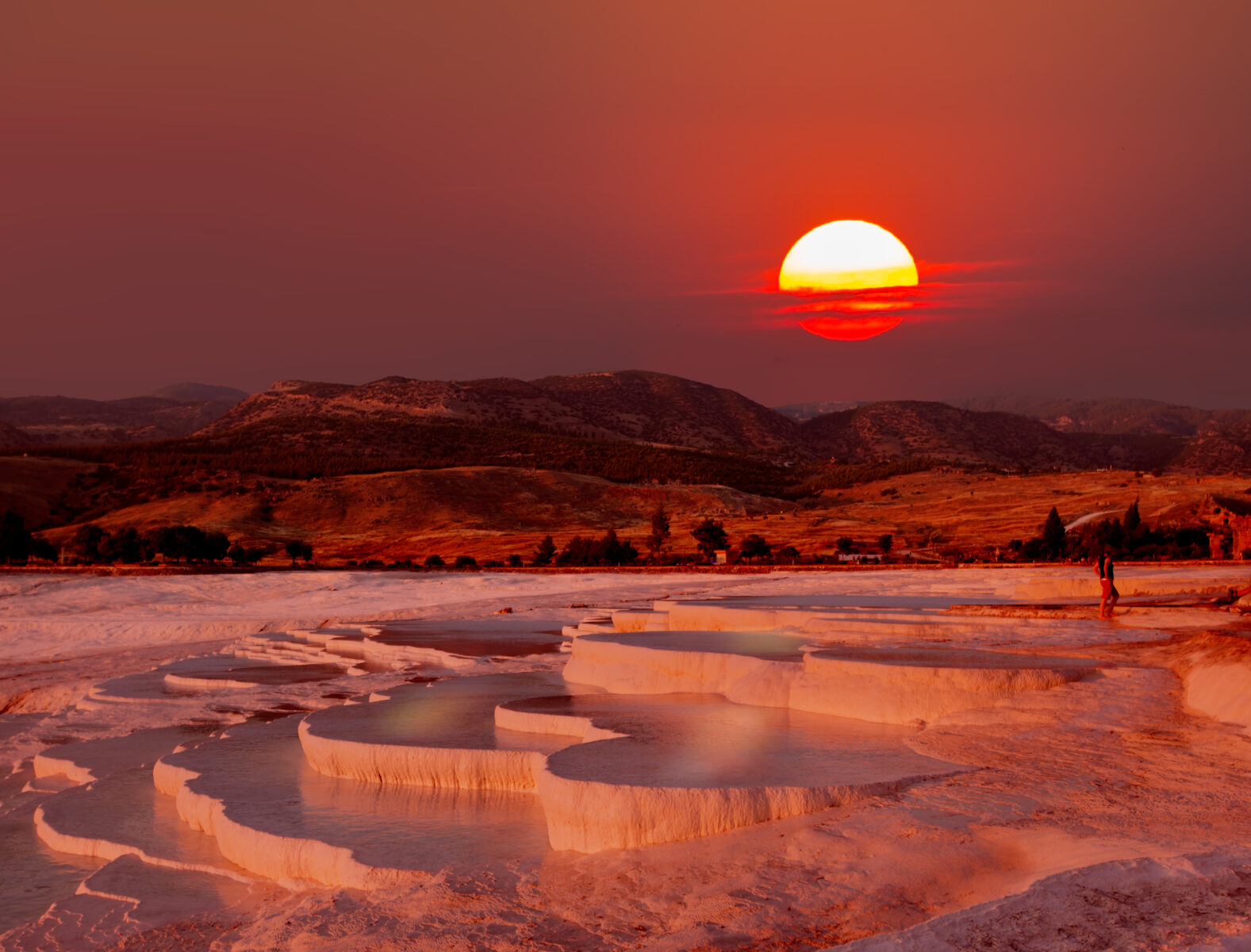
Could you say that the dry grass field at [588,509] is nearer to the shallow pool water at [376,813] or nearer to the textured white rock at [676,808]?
the shallow pool water at [376,813]

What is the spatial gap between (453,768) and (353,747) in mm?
1159

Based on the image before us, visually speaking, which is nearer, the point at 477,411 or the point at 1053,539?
the point at 1053,539

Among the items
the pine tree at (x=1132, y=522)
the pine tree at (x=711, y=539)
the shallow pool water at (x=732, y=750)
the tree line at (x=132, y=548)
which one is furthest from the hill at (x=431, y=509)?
the shallow pool water at (x=732, y=750)

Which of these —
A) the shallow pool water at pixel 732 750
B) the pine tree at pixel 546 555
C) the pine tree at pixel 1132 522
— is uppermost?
Answer: the shallow pool water at pixel 732 750

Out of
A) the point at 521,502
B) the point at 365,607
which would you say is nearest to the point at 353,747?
→ the point at 365,607

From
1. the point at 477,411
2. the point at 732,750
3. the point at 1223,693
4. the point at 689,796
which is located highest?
the point at 477,411

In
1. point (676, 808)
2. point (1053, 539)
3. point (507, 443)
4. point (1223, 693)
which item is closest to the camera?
point (676, 808)

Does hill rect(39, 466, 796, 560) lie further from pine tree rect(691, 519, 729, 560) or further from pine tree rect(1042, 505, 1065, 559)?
pine tree rect(1042, 505, 1065, 559)

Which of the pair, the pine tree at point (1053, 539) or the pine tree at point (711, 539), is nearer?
the pine tree at point (1053, 539)

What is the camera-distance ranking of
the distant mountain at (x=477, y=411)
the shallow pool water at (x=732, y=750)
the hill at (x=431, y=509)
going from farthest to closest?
the distant mountain at (x=477, y=411), the hill at (x=431, y=509), the shallow pool water at (x=732, y=750)

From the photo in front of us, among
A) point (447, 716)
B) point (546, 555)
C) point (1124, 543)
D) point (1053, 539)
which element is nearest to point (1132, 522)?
point (1124, 543)

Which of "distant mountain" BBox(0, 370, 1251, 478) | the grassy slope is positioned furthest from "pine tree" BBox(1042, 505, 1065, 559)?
"distant mountain" BBox(0, 370, 1251, 478)

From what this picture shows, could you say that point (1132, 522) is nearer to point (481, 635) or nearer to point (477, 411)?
point (481, 635)

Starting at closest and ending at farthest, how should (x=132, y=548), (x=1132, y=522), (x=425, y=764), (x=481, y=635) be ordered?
(x=425, y=764), (x=481, y=635), (x=1132, y=522), (x=132, y=548)
